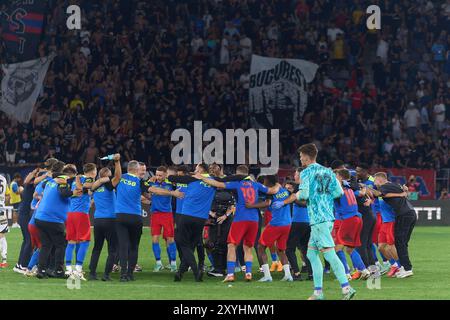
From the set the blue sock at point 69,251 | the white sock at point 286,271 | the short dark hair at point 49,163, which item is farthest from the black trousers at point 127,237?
the white sock at point 286,271

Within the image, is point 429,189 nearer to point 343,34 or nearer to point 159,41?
point 343,34

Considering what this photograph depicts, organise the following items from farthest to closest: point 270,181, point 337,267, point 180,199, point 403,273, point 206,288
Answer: point 180,199 < point 403,273 < point 270,181 < point 206,288 < point 337,267

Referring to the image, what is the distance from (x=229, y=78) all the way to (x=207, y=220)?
1991 cm

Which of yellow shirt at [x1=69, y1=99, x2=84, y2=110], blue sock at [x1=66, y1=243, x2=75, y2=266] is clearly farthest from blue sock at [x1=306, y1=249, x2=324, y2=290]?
yellow shirt at [x1=69, y1=99, x2=84, y2=110]

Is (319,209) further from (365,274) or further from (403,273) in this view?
(403,273)

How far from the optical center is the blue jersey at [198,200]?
61.0 ft

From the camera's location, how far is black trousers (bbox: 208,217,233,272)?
20.2 meters

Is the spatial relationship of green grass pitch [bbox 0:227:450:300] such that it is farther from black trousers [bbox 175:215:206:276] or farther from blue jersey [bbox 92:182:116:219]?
blue jersey [bbox 92:182:116:219]

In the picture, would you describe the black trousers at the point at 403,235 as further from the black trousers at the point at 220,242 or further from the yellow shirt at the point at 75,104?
the yellow shirt at the point at 75,104

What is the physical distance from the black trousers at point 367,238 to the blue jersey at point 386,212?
0.76 feet

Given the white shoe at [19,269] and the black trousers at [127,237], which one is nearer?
the black trousers at [127,237]

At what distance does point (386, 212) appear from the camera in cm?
2048

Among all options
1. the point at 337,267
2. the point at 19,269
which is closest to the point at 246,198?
the point at 337,267
